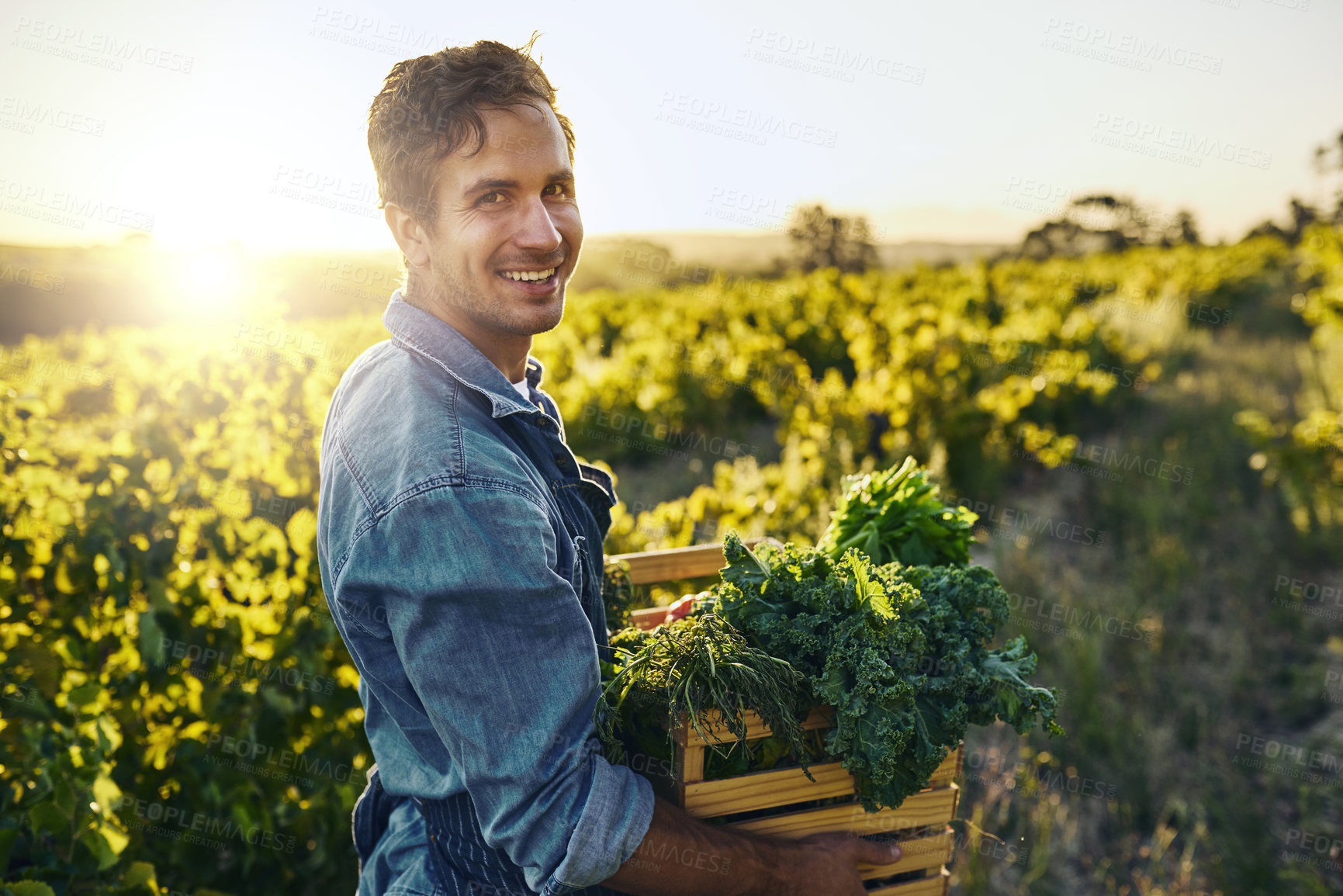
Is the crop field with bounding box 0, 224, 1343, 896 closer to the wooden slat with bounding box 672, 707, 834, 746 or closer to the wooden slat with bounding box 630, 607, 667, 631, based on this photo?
the wooden slat with bounding box 630, 607, 667, 631

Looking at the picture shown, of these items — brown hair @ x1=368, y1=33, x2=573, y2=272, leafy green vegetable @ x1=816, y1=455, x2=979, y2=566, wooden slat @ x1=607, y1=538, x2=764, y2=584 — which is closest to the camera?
brown hair @ x1=368, y1=33, x2=573, y2=272

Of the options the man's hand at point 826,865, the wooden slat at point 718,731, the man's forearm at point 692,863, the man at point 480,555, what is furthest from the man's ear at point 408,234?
the man's hand at point 826,865

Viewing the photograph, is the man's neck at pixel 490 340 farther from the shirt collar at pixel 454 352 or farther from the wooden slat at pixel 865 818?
the wooden slat at pixel 865 818

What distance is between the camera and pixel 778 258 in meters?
29.7

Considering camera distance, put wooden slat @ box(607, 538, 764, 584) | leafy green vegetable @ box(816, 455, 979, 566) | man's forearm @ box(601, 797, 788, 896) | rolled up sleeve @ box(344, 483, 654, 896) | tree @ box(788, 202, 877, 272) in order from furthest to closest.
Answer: tree @ box(788, 202, 877, 272) → wooden slat @ box(607, 538, 764, 584) → leafy green vegetable @ box(816, 455, 979, 566) → man's forearm @ box(601, 797, 788, 896) → rolled up sleeve @ box(344, 483, 654, 896)

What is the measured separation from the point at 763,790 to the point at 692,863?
9.5 inches

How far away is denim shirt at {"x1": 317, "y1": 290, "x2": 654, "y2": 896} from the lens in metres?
1.53

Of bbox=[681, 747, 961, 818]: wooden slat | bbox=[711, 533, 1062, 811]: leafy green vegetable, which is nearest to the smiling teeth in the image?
bbox=[711, 533, 1062, 811]: leafy green vegetable

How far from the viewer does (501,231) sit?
6.33 ft

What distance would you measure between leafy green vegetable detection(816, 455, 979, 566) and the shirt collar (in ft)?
3.46

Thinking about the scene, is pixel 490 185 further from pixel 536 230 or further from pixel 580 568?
pixel 580 568

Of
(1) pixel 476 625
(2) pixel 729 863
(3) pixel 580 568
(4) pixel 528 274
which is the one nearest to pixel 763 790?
(2) pixel 729 863

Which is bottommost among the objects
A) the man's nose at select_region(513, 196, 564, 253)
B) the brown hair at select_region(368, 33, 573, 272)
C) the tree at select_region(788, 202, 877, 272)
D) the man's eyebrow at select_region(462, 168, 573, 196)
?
the man's nose at select_region(513, 196, 564, 253)

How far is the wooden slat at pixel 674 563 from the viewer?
272 centimetres
